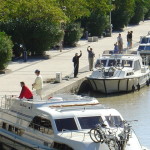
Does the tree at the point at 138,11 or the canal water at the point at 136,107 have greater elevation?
the tree at the point at 138,11

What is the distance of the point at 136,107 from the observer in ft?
102

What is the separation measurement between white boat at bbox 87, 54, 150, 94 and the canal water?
1.41ft

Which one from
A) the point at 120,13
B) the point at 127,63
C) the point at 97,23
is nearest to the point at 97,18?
the point at 97,23

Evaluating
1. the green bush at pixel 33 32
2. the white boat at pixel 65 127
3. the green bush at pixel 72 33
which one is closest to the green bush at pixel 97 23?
the green bush at pixel 72 33

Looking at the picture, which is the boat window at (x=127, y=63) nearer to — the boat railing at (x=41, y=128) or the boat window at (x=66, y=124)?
the boat railing at (x=41, y=128)

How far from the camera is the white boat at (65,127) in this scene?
1836cm

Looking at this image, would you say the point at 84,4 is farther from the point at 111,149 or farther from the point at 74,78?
the point at 111,149

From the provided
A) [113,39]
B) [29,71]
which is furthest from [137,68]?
[113,39]

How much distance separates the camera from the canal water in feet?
83.9

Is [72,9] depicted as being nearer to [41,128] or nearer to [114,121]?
[41,128]

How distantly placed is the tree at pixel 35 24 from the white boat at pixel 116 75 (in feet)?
27.3

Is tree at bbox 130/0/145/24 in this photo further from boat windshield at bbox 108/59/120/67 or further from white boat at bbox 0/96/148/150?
white boat at bbox 0/96/148/150

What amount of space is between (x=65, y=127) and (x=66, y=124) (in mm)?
97

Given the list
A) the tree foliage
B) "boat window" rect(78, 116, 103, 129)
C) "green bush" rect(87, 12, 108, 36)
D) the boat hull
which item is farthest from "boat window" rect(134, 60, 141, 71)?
"green bush" rect(87, 12, 108, 36)
